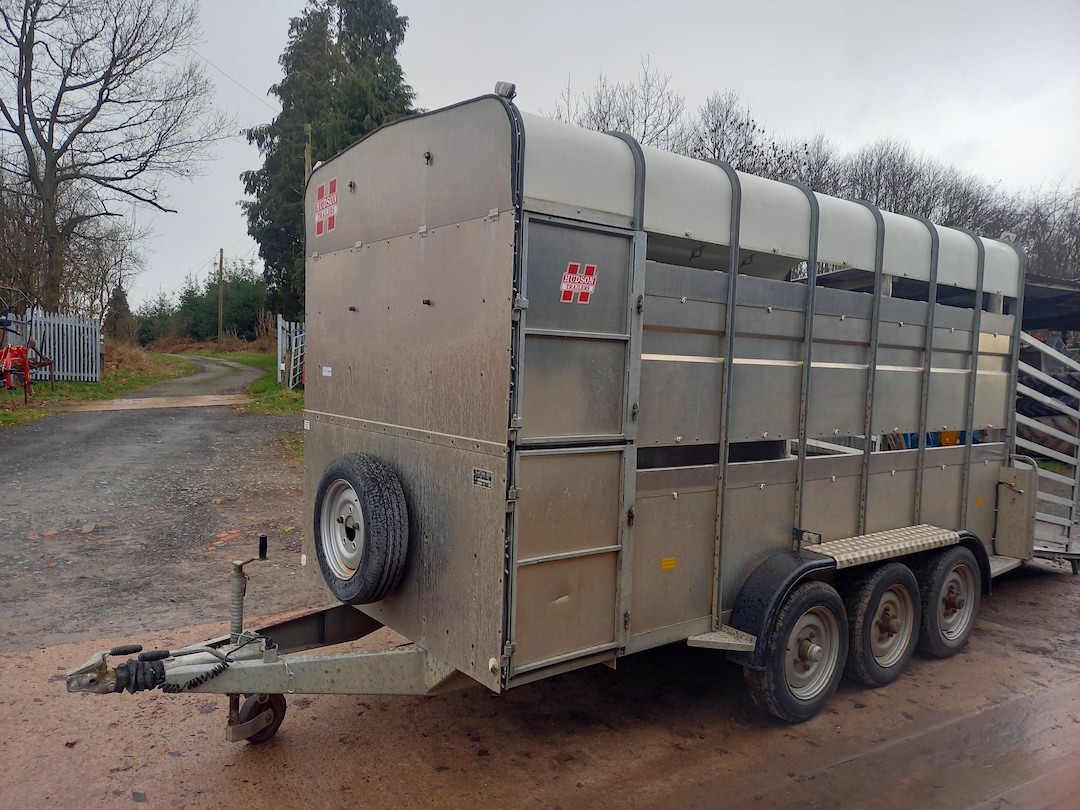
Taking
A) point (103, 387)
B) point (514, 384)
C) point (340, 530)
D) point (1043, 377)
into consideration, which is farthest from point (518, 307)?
point (103, 387)

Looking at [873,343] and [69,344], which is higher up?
[873,343]

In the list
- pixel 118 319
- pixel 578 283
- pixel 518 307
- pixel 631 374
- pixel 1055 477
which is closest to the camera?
pixel 518 307

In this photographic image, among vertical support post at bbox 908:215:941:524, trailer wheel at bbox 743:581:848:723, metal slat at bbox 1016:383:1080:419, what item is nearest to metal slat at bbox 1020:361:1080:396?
metal slat at bbox 1016:383:1080:419

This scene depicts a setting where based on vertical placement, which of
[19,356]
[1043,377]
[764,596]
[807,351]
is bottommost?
[764,596]

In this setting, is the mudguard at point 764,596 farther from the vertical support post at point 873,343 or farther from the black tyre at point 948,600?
the black tyre at point 948,600

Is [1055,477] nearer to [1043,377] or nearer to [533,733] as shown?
[1043,377]

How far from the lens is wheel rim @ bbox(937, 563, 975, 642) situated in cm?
559

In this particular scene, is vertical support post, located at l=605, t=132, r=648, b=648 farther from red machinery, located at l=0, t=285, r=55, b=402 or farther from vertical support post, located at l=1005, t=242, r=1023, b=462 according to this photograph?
red machinery, located at l=0, t=285, r=55, b=402

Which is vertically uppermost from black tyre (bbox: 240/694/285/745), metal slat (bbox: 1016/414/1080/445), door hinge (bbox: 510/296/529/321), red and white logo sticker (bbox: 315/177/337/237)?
red and white logo sticker (bbox: 315/177/337/237)

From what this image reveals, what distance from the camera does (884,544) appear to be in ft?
16.2

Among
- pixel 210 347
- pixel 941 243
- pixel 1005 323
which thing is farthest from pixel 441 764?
pixel 210 347

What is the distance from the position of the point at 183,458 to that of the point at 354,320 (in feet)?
30.3

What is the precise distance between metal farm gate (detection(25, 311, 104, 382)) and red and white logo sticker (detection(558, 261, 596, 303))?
21.2 meters

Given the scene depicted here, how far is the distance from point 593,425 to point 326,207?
231 cm
